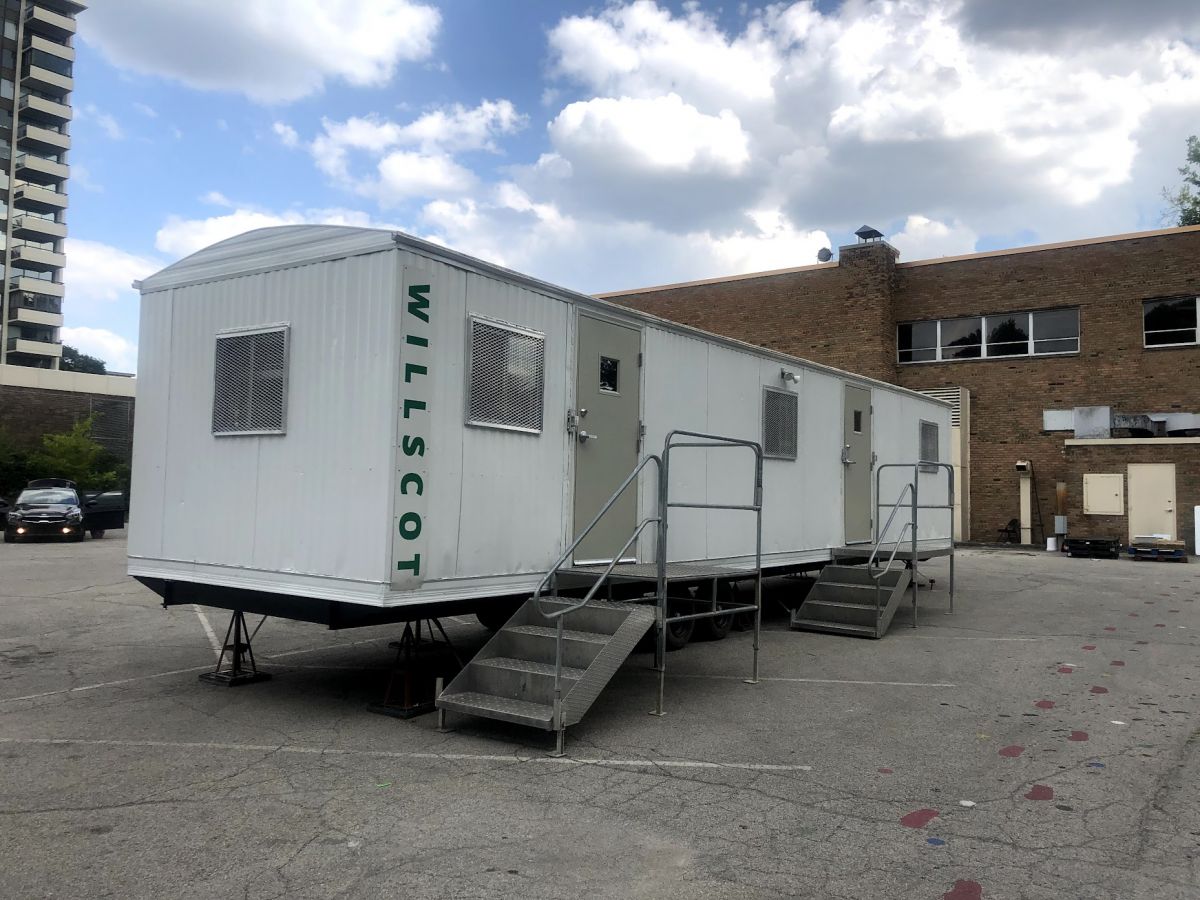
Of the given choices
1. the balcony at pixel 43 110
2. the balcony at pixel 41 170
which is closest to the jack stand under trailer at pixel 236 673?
the balcony at pixel 41 170

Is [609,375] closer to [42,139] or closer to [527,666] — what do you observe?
[527,666]

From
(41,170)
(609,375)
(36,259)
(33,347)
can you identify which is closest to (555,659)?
(609,375)

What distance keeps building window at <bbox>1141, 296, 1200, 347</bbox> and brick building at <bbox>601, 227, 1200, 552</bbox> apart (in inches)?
1.3

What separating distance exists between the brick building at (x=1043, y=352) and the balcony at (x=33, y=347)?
5895cm

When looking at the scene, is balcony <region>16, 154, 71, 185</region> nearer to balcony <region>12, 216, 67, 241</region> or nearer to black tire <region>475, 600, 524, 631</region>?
balcony <region>12, 216, 67, 241</region>

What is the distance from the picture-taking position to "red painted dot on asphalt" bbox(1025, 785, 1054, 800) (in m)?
5.00

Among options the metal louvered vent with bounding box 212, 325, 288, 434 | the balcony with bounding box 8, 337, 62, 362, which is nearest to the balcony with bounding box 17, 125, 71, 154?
the balcony with bounding box 8, 337, 62, 362

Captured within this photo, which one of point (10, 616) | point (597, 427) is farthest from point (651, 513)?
point (10, 616)

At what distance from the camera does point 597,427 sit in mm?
7863

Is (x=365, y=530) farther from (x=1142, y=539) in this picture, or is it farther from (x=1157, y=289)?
(x=1157, y=289)

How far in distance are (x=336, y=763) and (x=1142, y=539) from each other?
21185 mm

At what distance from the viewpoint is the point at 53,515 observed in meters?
23.2

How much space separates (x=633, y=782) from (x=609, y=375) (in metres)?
3.74

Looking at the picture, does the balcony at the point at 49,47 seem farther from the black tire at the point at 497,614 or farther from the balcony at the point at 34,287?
the black tire at the point at 497,614
